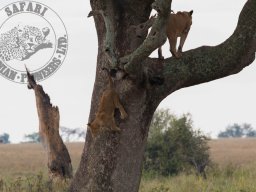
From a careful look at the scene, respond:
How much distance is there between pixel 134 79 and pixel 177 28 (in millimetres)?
908

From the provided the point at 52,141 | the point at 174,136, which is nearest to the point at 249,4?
the point at 52,141

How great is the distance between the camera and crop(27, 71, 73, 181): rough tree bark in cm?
1540

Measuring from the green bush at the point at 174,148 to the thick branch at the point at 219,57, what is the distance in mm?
12650

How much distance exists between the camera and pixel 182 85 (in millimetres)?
8711

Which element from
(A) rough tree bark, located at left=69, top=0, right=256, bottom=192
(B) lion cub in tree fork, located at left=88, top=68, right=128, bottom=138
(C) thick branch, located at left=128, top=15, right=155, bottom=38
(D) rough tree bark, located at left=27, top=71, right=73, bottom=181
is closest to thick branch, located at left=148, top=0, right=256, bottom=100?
(A) rough tree bark, located at left=69, top=0, right=256, bottom=192

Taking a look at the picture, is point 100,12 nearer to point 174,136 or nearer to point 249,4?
point 249,4

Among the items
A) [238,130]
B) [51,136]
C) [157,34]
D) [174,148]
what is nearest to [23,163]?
[174,148]

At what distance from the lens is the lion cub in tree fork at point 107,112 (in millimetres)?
7688

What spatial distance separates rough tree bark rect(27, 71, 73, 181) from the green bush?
6.02m

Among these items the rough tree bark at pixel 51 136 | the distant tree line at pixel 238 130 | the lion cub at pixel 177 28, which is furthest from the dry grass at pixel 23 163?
the distant tree line at pixel 238 130

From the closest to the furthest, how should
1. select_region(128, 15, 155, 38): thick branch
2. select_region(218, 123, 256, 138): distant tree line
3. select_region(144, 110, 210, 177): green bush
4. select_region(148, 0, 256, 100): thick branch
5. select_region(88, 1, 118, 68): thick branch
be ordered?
select_region(88, 1, 118, 68): thick branch, select_region(128, 15, 155, 38): thick branch, select_region(148, 0, 256, 100): thick branch, select_region(144, 110, 210, 177): green bush, select_region(218, 123, 256, 138): distant tree line

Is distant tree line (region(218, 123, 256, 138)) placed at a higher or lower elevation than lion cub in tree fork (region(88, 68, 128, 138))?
higher

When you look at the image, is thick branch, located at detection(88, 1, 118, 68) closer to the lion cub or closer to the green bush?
the lion cub

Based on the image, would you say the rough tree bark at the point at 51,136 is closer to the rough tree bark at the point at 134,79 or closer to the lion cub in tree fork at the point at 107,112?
the rough tree bark at the point at 134,79
